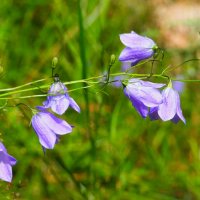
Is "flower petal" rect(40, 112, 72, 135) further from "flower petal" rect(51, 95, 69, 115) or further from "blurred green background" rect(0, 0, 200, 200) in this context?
"blurred green background" rect(0, 0, 200, 200)

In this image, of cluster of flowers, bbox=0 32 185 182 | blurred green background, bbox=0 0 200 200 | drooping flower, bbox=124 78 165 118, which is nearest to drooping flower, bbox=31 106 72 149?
cluster of flowers, bbox=0 32 185 182

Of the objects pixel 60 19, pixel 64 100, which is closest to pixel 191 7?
pixel 60 19

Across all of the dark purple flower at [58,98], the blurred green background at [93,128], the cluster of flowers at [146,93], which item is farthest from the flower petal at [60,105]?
the blurred green background at [93,128]

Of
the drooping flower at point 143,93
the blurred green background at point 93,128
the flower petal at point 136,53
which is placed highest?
the flower petal at point 136,53

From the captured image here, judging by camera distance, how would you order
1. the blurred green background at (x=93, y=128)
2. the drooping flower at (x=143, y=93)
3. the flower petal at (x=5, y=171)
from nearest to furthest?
the flower petal at (x=5, y=171) < the drooping flower at (x=143, y=93) < the blurred green background at (x=93, y=128)

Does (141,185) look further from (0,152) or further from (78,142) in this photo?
(0,152)

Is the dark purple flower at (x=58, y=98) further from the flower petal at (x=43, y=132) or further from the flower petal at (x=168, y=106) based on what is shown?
the flower petal at (x=168, y=106)

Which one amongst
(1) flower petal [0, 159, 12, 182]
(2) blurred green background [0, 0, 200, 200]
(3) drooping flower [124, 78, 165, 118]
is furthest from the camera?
(2) blurred green background [0, 0, 200, 200]

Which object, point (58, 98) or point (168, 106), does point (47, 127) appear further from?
point (168, 106)
